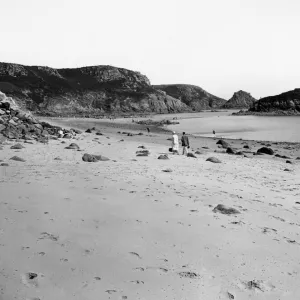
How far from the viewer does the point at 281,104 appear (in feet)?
503

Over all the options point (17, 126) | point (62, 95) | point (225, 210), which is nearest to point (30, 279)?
point (225, 210)

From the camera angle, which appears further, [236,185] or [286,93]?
[286,93]

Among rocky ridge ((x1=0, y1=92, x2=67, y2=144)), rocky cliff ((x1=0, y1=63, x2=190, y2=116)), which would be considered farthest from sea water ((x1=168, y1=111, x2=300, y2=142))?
rocky cliff ((x1=0, y1=63, x2=190, y2=116))

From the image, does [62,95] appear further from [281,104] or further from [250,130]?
[250,130]

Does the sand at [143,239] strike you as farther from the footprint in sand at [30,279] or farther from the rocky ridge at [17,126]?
the rocky ridge at [17,126]

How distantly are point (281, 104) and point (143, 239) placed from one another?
16314 centimetres

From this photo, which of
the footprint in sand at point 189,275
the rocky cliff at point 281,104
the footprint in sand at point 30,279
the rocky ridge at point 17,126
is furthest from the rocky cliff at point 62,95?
the footprint in sand at point 189,275

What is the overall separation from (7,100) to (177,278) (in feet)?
88.7

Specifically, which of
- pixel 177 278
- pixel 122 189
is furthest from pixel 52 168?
pixel 177 278

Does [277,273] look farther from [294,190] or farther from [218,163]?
[218,163]

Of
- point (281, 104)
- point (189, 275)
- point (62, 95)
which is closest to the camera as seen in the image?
point (189, 275)

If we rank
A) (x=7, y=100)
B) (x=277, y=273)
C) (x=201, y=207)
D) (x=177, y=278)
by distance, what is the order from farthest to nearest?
(x=7, y=100)
(x=201, y=207)
(x=277, y=273)
(x=177, y=278)

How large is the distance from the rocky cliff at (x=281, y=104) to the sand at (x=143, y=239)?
143 m

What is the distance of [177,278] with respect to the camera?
428 centimetres
